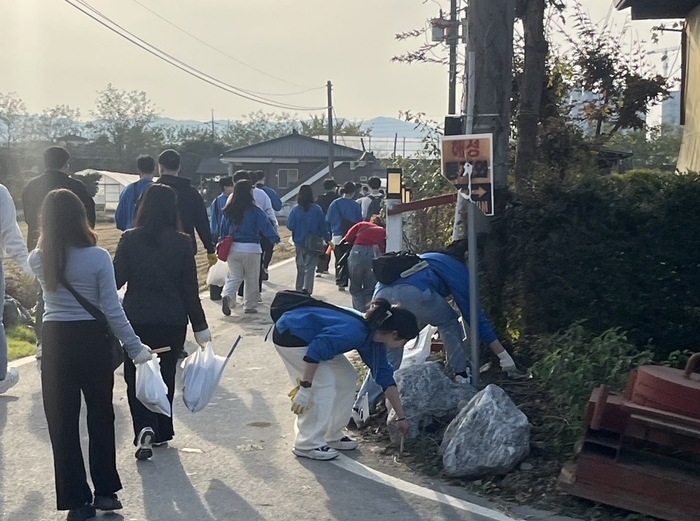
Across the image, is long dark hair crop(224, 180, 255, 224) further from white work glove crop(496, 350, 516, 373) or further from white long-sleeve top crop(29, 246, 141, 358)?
white long-sleeve top crop(29, 246, 141, 358)

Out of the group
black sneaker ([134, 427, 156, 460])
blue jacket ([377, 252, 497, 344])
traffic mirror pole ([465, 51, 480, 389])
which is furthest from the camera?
blue jacket ([377, 252, 497, 344])

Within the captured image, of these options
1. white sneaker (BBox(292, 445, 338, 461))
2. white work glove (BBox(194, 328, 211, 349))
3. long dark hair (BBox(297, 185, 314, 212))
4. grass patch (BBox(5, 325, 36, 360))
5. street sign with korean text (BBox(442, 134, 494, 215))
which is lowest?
white sneaker (BBox(292, 445, 338, 461))

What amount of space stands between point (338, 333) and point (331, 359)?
0.27 meters

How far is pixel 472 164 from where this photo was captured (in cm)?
762

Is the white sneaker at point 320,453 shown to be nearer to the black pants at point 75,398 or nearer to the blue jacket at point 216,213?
the black pants at point 75,398

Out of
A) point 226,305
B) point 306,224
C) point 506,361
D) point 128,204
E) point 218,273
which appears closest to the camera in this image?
point 506,361

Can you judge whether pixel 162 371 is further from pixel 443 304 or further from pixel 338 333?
pixel 443 304

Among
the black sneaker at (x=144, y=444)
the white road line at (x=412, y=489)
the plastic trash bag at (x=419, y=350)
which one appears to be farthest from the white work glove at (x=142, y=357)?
the plastic trash bag at (x=419, y=350)

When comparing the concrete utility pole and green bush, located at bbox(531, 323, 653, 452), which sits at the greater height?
the concrete utility pole

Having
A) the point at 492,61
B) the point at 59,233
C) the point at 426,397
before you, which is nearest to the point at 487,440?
the point at 426,397

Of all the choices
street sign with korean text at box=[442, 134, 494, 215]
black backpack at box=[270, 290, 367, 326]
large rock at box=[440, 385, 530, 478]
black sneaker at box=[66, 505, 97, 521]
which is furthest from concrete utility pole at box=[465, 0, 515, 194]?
black sneaker at box=[66, 505, 97, 521]

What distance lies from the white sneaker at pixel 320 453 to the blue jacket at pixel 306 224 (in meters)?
7.63

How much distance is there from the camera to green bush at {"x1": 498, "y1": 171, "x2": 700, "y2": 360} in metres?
7.60

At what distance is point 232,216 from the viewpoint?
12.8 m
